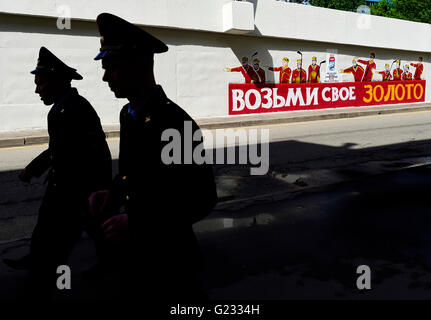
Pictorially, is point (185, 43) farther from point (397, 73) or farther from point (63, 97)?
point (63, 97)

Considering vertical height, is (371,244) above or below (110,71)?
below

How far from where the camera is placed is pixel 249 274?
400 centimetres

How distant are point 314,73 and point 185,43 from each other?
272 inches

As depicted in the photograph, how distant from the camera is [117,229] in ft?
6.39

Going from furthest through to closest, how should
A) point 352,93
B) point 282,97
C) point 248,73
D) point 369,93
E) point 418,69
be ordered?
point 418,69 < point 369,93 < point 352,93 < point 282,97 < point 248,73

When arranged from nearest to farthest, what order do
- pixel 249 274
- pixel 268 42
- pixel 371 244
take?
pixel 249 274
pixel 371 244
pixel 268 42

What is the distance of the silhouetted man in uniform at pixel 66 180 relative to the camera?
334cm

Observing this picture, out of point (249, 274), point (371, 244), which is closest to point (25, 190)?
point (249, 274)

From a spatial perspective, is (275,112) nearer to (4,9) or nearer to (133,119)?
(4,9)

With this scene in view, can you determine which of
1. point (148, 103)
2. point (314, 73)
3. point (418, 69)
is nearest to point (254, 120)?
point (314, 73)

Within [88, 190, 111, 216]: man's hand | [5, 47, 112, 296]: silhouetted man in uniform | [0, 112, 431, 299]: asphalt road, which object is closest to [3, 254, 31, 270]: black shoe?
[0, 112, 431, 299]: asphalt road

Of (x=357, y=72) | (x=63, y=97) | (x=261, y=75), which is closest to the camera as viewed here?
(x=63, y=97)
